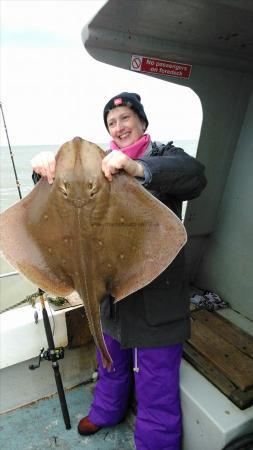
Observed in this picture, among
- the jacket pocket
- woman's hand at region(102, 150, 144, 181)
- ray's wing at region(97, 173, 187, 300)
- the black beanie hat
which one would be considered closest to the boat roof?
the black beanie hat

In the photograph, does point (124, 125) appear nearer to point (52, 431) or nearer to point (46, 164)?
point (46, 164)

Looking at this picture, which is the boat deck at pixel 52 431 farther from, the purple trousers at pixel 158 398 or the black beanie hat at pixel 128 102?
the black beanie hat at pixel 128 102

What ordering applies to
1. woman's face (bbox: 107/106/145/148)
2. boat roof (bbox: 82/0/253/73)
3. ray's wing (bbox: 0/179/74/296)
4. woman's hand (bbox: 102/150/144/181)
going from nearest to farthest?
woman's hand (bbox: 102/150/144/181) → ray's wing (bbox: 0/179/74/296) → boat roof (bbox: 82/0/253/73) → woman's face (bbox: 107/106/145/148)

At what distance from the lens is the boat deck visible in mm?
2611

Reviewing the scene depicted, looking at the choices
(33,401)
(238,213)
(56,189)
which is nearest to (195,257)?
(238,213)

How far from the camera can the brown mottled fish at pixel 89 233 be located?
4.70 feet

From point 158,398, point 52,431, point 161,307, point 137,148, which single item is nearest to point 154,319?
point 161,307

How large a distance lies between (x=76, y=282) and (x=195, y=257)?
2.20 meters

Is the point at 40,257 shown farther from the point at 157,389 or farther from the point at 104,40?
the point at 104,40

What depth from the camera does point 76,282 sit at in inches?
68.1

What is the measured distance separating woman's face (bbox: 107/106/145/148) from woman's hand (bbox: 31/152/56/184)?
765 mm

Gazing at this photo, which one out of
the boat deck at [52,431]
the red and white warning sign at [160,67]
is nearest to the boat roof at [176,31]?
the red and white warning sign at [160,67]

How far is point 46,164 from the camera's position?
145 centimetres

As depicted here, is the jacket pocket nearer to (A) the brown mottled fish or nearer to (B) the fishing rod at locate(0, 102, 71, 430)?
(A) the brown mottled fish
